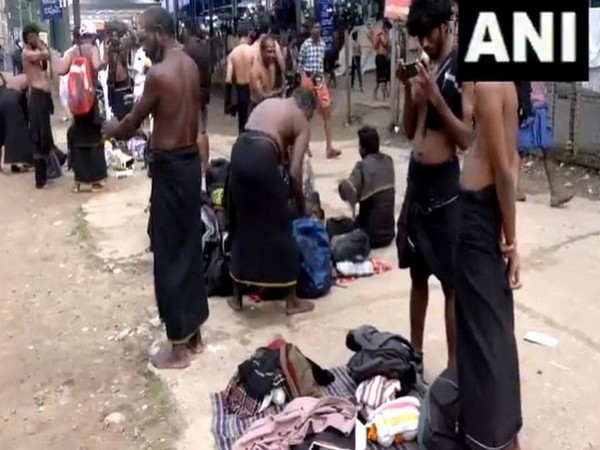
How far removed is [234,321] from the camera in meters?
5.47

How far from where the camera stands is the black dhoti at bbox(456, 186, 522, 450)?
10.2 ft

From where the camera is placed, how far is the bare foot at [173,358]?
15.8 ft

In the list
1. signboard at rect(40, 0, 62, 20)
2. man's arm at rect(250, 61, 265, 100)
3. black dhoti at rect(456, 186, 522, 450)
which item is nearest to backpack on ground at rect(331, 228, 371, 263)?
black dhoti at rect(456, 186, 522, 450)

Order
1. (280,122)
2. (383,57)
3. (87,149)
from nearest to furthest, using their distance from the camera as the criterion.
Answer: (280,122) → (87,149) → (383,57)

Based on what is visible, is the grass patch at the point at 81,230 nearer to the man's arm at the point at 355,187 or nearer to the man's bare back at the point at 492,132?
the man's arm at the point at 355,187

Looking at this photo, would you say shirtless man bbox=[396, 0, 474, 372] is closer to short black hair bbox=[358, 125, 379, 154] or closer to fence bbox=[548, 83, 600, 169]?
short black hair bbox=[358, 125, 379, 154]

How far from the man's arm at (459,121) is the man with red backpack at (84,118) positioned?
614 cm

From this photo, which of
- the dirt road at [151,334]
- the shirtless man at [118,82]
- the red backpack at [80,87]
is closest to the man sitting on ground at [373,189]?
the dirt road at [151,334]

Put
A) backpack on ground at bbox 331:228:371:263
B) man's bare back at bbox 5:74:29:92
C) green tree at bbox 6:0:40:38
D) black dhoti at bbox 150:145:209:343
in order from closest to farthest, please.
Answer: black dhoti at bbox 150:145:209:343, backpack on ground at bbox 331:228:371:263, man's bare back at bbox 5:74:29:92, green tree at bbox 6:0:40:38

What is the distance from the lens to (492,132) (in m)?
3.02

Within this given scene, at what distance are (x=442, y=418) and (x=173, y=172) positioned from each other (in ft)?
6.57

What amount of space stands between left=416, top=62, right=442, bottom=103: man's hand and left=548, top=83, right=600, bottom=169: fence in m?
6.12

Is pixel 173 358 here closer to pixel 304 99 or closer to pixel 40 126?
pixel 304 99

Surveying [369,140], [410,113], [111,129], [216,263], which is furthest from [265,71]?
[410,113]
